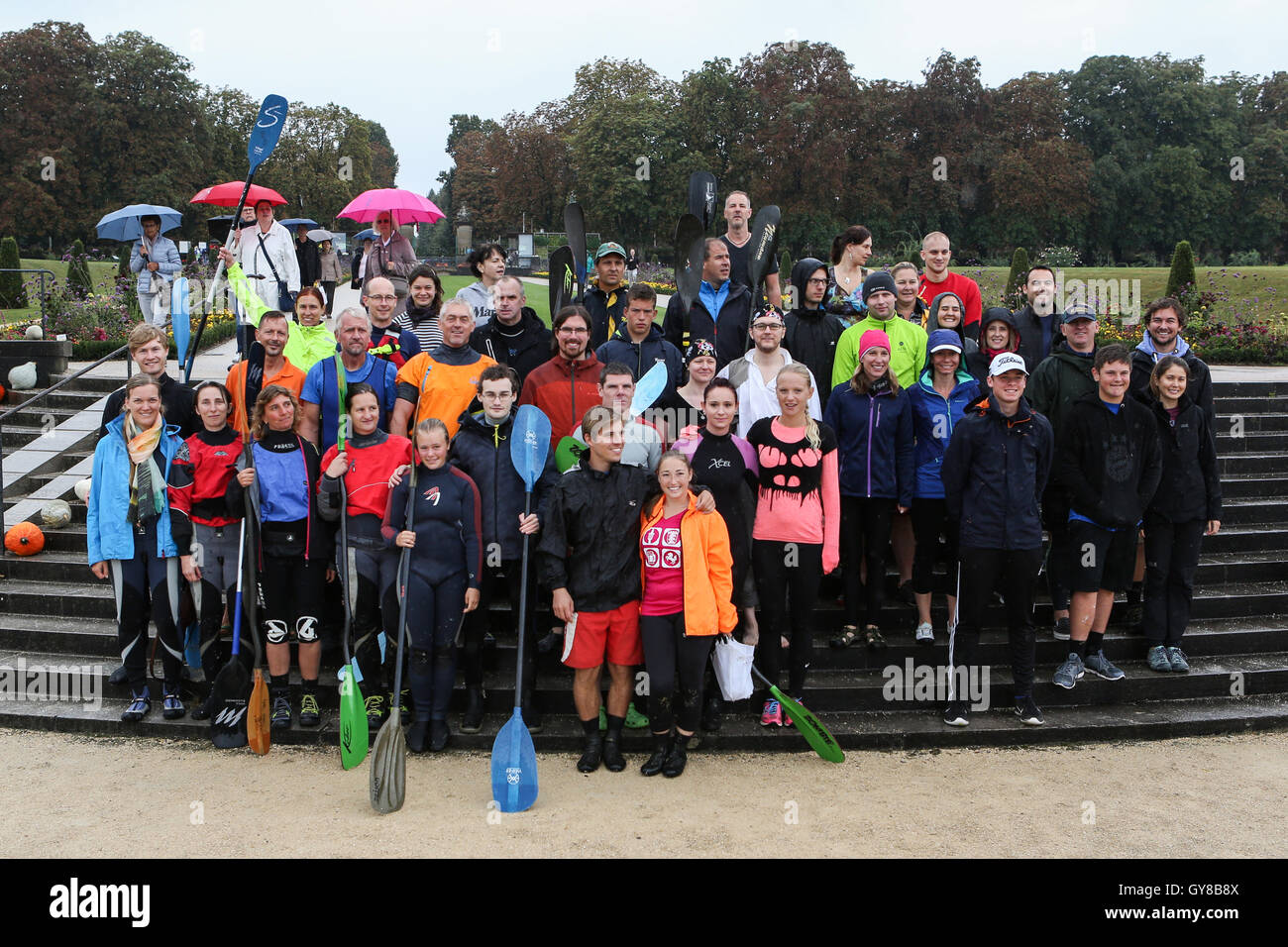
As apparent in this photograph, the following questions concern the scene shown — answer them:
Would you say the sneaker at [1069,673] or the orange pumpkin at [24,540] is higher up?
the orange pumpkin at [24,540]

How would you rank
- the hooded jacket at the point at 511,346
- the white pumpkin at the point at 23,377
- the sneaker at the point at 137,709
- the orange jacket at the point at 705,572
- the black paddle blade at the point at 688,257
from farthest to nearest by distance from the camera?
the white pumpkin at the point at 23,377, the black paddle blade at the point at 688,257, the hooded jacket at the point at 511,346, the sneaker at the point at 137,709, the orange jacket at the point at 705,572

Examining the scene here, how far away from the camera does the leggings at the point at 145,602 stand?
6008 millimetres

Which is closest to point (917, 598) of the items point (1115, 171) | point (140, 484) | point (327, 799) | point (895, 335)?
point (895, 335)

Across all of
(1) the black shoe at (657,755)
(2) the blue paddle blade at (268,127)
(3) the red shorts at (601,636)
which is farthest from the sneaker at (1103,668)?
(2) the blue paddle blade at (268,127)

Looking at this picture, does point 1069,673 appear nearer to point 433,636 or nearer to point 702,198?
point 433,636

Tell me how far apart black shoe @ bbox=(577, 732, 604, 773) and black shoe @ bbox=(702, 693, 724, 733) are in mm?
664

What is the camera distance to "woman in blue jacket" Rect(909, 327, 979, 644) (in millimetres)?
6434

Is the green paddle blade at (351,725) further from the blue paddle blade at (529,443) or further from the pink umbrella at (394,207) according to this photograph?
the pink umbrella at (394,207)

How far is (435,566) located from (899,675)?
3.08 meters

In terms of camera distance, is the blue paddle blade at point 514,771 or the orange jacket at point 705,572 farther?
the orange jacket at point 705,572

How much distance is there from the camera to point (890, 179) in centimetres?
4234

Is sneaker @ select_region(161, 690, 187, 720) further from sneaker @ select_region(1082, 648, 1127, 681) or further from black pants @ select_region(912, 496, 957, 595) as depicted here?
sneaker @ select_region(1082, 648, 1127, 681)

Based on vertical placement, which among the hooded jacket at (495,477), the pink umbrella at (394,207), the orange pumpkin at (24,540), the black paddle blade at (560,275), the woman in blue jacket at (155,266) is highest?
the pink umbrella at (394,207)

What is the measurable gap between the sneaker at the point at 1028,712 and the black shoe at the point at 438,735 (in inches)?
138
